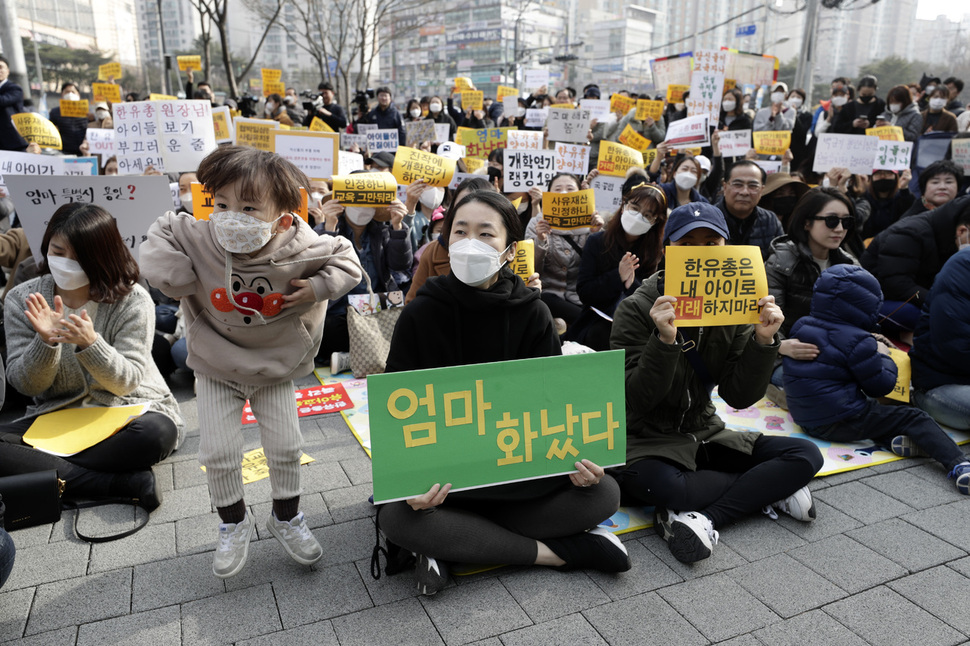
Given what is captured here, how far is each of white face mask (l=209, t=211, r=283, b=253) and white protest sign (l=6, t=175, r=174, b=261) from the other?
228 centimetres

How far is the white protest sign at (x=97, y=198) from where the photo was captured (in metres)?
4.26

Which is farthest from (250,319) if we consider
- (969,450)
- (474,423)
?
(969,450)

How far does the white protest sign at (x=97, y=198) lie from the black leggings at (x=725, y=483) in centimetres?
357

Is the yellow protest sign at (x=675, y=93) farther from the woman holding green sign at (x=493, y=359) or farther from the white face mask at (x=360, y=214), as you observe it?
the woman holding green sign at (x=493, y=359)

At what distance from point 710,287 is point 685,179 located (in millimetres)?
3851

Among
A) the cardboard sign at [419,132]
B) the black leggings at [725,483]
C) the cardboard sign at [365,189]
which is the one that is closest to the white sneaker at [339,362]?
the cardboard sign at [365,189]

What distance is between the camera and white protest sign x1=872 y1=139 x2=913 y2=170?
7426 millimetres

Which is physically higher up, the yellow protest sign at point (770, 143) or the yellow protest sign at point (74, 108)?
the yellow protest sign at point (74, 108)

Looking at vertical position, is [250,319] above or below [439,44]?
below

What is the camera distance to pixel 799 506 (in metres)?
3.16

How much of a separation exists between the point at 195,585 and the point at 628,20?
276 ft

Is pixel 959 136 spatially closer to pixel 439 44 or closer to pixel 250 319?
pixel 250 319

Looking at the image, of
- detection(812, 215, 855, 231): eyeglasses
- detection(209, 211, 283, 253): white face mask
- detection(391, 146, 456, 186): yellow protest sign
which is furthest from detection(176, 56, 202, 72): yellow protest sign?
detection(209, 211, 283, 253): white face mask

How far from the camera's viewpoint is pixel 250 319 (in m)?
2.54
